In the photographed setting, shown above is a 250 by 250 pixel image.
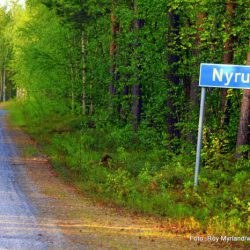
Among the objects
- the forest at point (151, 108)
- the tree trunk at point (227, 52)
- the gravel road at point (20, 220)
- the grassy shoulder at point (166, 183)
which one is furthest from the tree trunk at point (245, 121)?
the gravel road at point (20, 220)

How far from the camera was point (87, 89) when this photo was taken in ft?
88.6

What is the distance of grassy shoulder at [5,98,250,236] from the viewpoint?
9195 mm

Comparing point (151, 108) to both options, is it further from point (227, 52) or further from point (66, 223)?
point (66, 223)

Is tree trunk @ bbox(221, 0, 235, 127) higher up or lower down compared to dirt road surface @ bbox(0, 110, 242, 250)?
higher up

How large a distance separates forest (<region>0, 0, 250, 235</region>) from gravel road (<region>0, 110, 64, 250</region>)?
161 cm

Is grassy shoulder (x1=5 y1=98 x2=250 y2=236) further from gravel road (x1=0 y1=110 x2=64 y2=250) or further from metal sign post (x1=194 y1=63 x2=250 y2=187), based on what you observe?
gravel road (x1=0 y1=110 x2=64 y2=250)

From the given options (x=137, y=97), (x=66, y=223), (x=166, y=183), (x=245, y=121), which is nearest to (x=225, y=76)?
(x=245, y=121)

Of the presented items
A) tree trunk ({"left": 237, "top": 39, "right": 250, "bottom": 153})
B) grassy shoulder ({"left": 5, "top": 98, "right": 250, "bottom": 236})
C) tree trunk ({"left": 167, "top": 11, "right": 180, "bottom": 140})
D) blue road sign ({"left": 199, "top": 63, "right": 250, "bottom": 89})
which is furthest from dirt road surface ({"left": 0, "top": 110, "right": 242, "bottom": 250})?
tree trunk ({"left": 167, "top": 11, "right": 180, "bottom": 140})

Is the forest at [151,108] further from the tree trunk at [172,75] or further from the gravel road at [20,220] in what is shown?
the gravel road at [20,220]

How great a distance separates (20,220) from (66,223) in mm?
839

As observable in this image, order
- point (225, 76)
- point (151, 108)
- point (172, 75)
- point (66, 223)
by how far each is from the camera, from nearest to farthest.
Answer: point (66, 223) → point (225, 76) → point (172, 75) → point (151, 108)

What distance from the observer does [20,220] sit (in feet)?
30.3

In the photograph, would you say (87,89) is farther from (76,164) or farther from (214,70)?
(214,70)

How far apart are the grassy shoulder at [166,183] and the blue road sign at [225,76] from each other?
2065mm
